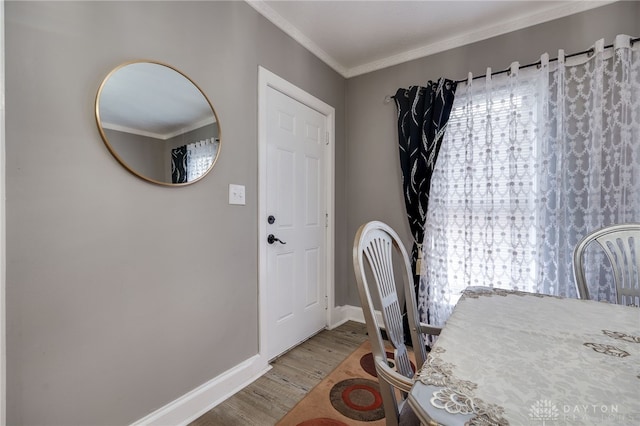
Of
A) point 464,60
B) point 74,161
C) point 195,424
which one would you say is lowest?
point 195,424

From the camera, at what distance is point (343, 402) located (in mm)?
1633

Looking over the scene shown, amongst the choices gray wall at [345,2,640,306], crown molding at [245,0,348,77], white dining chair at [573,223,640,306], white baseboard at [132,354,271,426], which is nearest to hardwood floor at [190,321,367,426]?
white baseboard at [132,354,271,426]

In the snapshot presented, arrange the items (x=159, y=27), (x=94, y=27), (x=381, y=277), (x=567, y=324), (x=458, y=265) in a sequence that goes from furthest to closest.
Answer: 1. (x=458, y=265)
2. (x=159, y=27)
3. (x=94, y=27)
4. (x=381, y=277)
5. (x=567, y=324)

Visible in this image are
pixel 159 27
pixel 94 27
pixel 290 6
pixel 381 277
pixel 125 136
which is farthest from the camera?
pixel 290 6

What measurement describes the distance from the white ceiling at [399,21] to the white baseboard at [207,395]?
244cm

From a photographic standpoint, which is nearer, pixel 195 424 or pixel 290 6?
pixel 195 424

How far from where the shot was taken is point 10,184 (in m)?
0.98

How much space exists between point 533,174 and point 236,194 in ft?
6.88

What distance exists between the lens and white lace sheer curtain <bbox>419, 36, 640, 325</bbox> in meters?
1.77

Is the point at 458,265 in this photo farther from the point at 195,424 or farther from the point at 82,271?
the point at 82,271

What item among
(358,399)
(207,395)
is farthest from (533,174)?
(207,395)

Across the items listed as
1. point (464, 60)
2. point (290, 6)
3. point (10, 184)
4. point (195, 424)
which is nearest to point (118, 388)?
point (195, 424)

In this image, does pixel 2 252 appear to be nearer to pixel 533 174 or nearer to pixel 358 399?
pixel 358 399

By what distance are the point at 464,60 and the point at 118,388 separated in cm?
317
